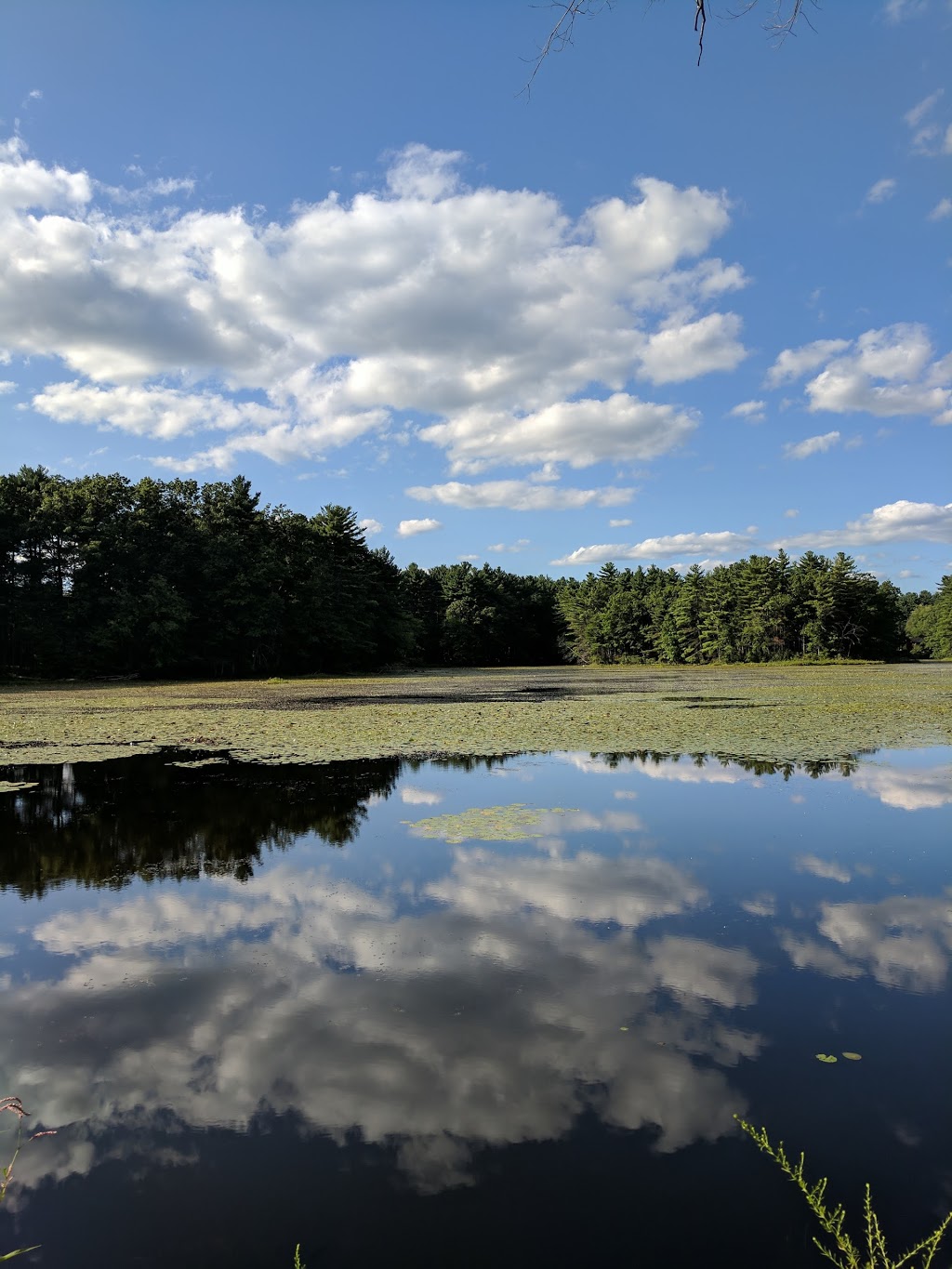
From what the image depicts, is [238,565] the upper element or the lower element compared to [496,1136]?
upper

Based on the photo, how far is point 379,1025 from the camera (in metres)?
3.63

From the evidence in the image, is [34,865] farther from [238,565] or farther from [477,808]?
[238,565]

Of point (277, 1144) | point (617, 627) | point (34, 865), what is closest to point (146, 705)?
point (34, 865)

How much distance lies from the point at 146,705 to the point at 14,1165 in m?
23.5

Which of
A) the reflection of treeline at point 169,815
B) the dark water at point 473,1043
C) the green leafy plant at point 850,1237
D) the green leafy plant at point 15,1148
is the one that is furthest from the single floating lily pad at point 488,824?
the green leafy plant at point 850,1237

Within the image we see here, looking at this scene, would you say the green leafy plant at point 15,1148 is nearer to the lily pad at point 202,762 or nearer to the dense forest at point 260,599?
the lily pad at point 202,762

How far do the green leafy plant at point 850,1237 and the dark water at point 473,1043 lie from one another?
0.06 metres

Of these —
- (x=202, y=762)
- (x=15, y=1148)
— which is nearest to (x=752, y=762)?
(x=202, y=762)

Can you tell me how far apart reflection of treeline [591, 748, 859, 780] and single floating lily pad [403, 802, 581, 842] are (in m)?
3.05

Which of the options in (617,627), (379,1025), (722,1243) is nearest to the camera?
(722,1243)

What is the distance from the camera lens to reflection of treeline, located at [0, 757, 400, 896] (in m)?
6.61

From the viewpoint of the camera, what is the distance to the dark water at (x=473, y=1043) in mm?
2451

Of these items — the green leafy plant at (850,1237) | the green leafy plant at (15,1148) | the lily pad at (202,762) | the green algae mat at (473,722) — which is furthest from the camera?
the green algae mat at (473,722)

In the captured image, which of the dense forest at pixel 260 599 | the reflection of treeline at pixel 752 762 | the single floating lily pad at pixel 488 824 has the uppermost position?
the dense forest at pixel 260 599
